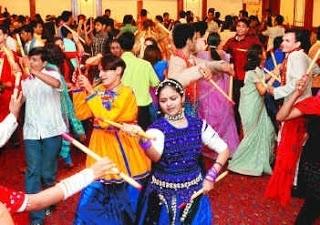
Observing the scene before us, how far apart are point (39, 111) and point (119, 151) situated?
2.11ft

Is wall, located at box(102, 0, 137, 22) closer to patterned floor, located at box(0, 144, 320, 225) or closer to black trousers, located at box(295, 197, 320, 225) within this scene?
patterned floor, located at box(0, 144, 320, 225)

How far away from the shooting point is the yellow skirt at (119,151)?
3344mm

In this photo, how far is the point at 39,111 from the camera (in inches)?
143

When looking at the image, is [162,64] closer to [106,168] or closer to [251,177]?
[251,177]

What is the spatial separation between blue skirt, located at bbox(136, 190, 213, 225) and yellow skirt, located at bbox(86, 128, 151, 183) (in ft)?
1.65

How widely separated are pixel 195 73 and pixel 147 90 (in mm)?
1065

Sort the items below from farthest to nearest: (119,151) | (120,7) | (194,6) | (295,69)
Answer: (194,6) → (120,7) → (295,69) → (119,151)

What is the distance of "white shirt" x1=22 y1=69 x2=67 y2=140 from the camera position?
11.8ft

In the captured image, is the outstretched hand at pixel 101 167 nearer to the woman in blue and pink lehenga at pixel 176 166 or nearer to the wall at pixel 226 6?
the woman in blue and pink lehenga at pixel 176 166

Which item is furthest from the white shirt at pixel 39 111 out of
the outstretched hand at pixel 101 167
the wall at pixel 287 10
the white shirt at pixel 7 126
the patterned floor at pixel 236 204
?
the wall at pixel 287 10

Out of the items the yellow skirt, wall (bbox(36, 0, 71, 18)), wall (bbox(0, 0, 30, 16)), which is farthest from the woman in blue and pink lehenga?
wall (bbox(0, 0, 30, 16))

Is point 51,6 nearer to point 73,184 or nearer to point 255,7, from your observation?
point 255,7

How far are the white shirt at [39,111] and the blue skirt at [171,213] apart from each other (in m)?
1.03

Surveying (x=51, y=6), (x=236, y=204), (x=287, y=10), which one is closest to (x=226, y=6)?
(x=287, y=10)
